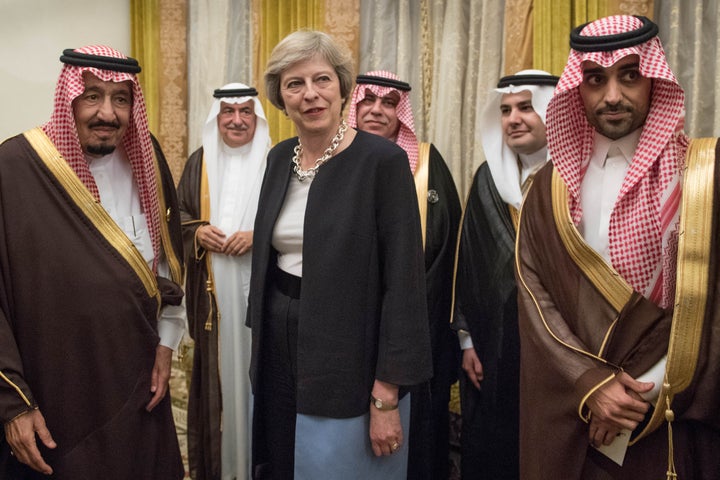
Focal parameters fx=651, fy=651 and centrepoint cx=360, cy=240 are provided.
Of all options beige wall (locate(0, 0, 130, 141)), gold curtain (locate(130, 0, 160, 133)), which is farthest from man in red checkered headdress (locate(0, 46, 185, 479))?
gold curtain (locate(130, 0, 160, 133))

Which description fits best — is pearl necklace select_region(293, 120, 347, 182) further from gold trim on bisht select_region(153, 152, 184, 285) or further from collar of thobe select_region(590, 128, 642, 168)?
collar of thobe select_region(590, 128, 642, 168)

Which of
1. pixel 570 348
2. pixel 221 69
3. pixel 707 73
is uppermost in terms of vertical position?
pixel 221 69

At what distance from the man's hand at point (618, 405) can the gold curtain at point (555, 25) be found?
2.01 meters

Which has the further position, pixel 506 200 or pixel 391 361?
pixel 506 200

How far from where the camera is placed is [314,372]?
5.55 ft

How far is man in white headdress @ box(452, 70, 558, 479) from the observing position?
103 inches

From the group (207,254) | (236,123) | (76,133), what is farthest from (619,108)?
(236,123)

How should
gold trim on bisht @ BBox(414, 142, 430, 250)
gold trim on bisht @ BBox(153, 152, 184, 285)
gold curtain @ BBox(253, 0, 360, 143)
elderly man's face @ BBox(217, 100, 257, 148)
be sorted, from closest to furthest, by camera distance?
gold trim on bisht @ BBox(153, 152, 184, 285)
gold trim on bisht @ BBox(414, 142, 430, 250)
elderly man's face @ BBox(217, 100, 257, 148)
gold curtain @ BBox(253, 0, 360, 143)

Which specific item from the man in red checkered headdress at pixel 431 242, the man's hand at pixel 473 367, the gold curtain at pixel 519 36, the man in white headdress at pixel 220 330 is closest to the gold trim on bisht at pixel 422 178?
the man in red checkered headdress at pixel 431 242

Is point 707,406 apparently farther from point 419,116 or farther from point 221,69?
point 221,69

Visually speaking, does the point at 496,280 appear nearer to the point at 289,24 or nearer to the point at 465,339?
the point at 465,339

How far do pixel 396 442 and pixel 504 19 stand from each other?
262 cm

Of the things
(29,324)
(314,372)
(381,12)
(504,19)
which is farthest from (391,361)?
(381,12)

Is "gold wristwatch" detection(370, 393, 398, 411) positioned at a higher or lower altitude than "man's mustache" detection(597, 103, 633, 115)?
lower
